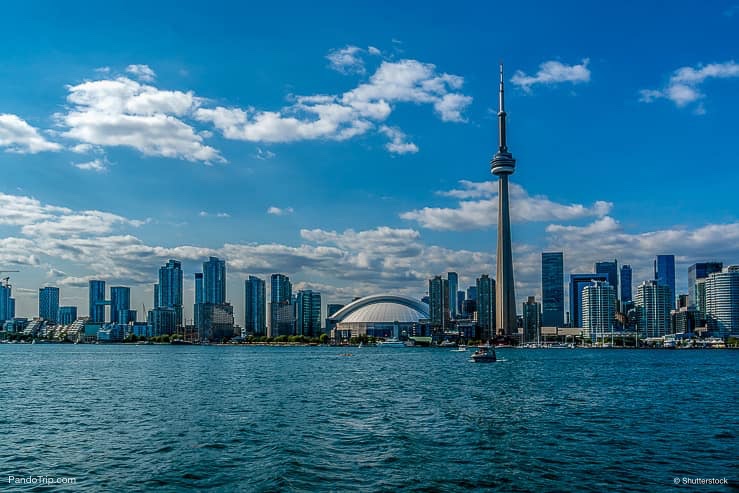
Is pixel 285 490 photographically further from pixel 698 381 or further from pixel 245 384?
pixel 698 381

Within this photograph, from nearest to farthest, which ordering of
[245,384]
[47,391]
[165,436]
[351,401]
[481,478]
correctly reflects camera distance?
1. [481,478]
2. [165,436]
3. [351,401]
4. [47,391]
5. [245,384]

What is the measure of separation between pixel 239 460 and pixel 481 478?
8537 millimetres

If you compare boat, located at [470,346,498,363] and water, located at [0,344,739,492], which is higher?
water, located at [0,344,739,492]

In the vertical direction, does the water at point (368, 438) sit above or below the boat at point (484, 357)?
above

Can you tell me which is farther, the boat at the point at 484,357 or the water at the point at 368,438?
the boat at the point at 484,357

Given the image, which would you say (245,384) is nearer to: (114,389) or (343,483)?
(114,389)

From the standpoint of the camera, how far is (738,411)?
38.6 metres

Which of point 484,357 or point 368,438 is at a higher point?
point 368,438

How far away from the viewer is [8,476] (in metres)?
21.6

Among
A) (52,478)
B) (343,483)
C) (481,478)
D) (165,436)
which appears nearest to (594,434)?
(481,478)

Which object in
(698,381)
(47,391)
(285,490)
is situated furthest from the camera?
(698,381)

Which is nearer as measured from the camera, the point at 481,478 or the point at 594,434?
the point at 481,478

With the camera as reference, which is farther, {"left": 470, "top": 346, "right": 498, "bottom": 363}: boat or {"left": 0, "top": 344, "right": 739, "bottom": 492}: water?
{"left": 470, "top": 346, "right": 498, "bottom": 363}: boat

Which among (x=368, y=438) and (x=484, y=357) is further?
(x=484, y=357)
